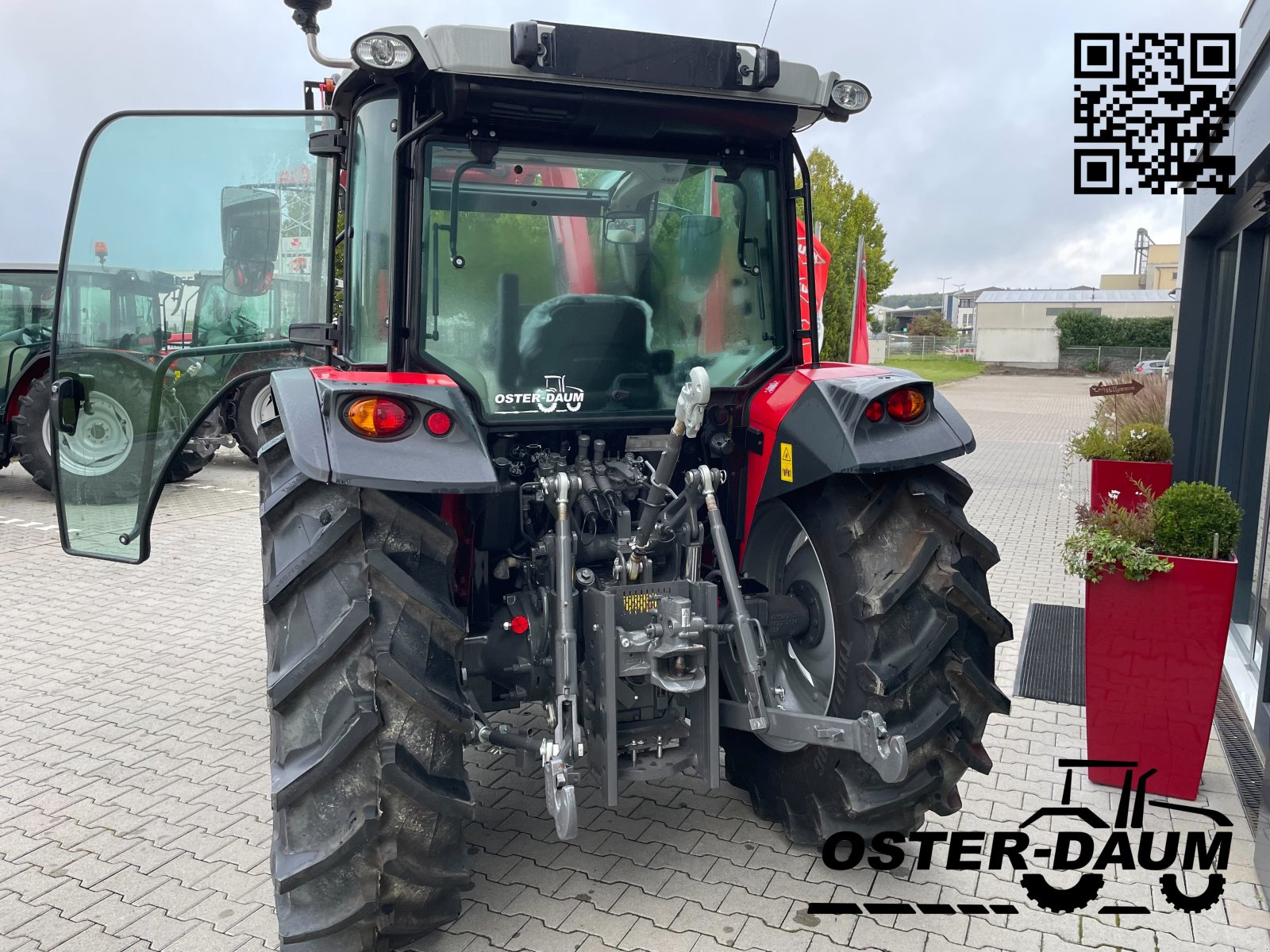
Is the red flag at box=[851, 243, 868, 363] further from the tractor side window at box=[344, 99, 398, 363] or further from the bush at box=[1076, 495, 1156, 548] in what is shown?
the tractor side window at box=[344, 99, 398, 363]

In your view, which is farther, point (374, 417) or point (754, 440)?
point (754, 440)

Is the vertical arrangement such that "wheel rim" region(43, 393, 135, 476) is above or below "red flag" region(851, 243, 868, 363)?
below

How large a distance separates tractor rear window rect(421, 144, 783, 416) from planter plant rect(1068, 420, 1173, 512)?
4.61m

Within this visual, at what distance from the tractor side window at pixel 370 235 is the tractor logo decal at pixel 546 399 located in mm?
406

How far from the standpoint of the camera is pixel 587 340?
3.27 m

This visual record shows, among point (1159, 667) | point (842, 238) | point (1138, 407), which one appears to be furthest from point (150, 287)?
point (842, 238)

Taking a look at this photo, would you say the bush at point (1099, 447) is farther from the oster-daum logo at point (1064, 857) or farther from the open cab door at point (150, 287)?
the open cab door at point (150, 287)

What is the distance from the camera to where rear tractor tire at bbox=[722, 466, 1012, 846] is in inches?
119

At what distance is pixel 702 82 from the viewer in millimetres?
2932

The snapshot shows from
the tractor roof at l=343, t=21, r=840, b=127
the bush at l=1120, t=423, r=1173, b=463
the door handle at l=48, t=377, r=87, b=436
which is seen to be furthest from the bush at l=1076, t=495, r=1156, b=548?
the door handle at l=48, t=377, r=87, b=436

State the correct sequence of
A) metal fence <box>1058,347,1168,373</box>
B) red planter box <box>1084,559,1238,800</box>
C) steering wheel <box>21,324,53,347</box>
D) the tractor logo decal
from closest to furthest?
the tractor logo decal → red planter box <box>1084,559,1238,800</box> → steering wheel <box>21,324,53,347</box> → metal fence <box>1058,347,1168,373</box>

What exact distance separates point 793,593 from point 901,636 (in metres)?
0.49

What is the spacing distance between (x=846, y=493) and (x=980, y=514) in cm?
733

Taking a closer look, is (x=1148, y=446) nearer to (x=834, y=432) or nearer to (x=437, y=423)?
(x=834, y=432)
